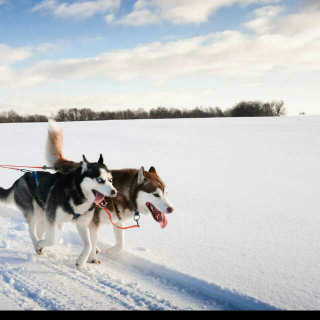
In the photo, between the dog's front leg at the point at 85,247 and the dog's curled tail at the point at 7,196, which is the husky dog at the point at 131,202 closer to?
the dog's front leg at the point at 85,247

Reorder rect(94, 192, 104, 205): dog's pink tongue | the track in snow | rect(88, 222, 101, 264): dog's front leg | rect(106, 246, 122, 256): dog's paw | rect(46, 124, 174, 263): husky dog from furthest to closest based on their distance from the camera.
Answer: rect(106, 246, 122, 256): dog's paw, rect(88, 222, 101, 264): dog's front leg, rect(46, 124, 174, 263): husky dog, rect(94, 192, 104, 205): dog's pink tongue, the track in snow

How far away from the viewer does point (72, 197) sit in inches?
141

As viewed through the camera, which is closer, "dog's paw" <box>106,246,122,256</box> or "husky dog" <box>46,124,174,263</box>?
"husky dog" <box>46,124,174,263</box>

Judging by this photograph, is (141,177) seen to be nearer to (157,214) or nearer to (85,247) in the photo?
(157,214)

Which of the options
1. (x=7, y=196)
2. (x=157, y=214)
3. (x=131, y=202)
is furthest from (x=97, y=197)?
A: (x=7, y=196)

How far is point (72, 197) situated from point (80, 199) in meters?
0.10

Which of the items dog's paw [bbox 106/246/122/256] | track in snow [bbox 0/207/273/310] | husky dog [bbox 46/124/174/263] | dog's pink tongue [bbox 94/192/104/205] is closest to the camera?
track in snow [bbox 0/207/273/310]

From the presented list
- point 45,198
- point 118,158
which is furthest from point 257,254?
point 118,158

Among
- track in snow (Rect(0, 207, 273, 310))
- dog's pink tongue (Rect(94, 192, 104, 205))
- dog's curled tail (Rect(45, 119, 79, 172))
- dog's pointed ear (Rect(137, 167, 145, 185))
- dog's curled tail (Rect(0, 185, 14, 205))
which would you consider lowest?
track in snow (Rect(0, 207, 273, 310))

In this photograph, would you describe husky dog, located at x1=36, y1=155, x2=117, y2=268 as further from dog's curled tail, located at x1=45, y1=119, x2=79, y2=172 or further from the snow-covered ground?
dog's curled tail, located at x1=45, y1=119, x2=79, y2=172

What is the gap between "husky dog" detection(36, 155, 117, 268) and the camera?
11.5 ft

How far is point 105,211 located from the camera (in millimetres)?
3877

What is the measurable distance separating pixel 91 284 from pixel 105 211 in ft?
3.11

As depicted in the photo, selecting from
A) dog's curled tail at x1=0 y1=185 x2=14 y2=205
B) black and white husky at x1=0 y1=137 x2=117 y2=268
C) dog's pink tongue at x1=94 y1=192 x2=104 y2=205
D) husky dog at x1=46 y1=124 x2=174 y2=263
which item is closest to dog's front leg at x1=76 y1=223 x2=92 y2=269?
black and white husky at x1=0 y1=137 x2=117 y2=268
